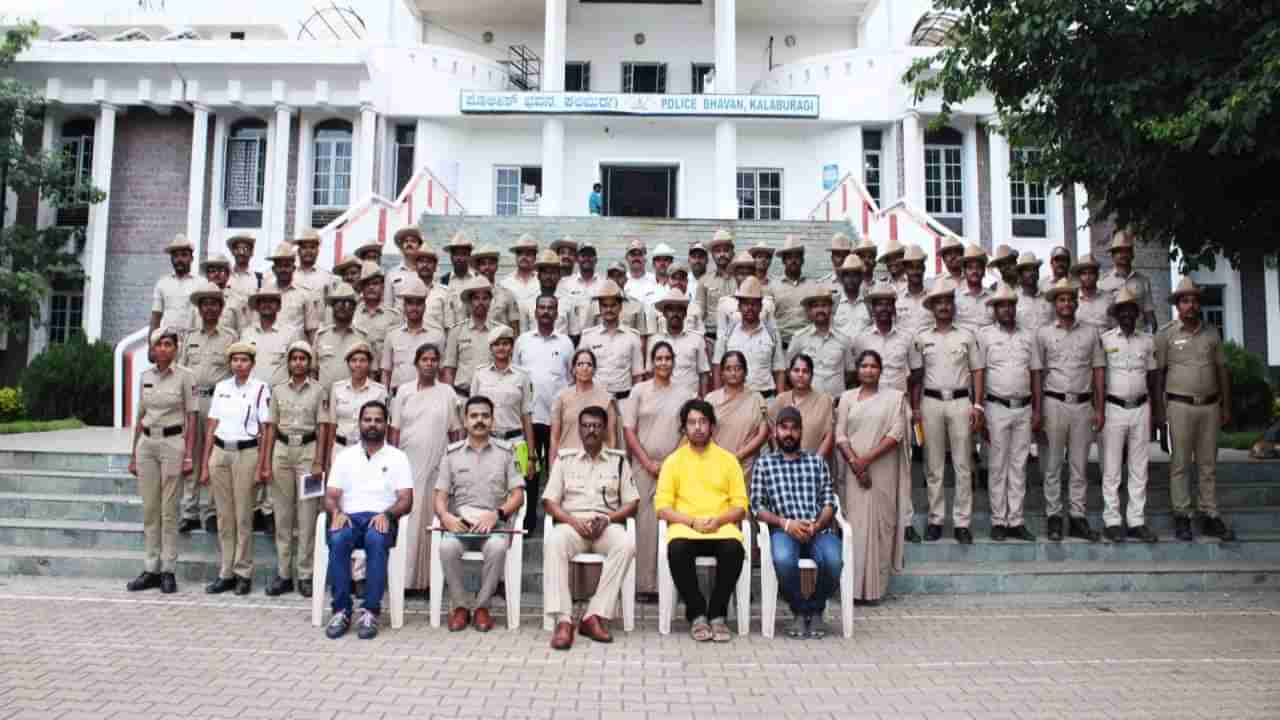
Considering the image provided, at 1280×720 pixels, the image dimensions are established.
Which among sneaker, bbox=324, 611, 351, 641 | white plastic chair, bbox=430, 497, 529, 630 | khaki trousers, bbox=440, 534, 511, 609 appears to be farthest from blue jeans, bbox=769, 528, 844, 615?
sneaker, bbox=324, 611, 351, 641

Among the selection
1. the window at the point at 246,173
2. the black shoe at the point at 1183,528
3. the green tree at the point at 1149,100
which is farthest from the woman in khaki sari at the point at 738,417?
the window at the point at 246,173

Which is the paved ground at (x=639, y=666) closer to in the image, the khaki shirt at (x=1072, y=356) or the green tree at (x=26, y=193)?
the khaki shirt at (x=1072, y=356)

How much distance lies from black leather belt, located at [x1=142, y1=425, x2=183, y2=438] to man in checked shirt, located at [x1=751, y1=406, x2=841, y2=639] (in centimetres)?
433

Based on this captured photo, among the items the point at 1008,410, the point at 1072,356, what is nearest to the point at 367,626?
the point at 1008,410

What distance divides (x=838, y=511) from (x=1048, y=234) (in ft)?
53.8

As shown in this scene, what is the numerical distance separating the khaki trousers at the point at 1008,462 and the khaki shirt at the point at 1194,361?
55.6 inches

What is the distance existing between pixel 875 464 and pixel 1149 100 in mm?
3349

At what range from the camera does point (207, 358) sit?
732cm

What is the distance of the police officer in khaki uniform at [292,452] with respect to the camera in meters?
6.52

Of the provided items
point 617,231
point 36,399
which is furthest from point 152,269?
point 617,231

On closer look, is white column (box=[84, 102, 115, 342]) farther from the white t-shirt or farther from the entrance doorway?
the white t-shirt

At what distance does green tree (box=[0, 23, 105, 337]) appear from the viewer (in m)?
16.3

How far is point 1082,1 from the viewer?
21.5 ft

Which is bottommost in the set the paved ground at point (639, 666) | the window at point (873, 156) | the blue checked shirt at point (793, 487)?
the paved ground at point (639, 666)
